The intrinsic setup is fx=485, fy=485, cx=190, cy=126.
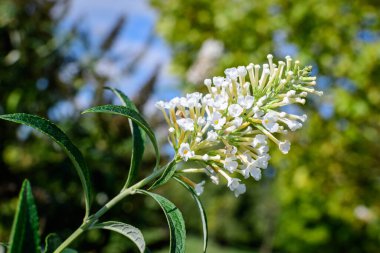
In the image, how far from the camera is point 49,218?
8.58ft

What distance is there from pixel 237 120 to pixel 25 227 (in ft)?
1.40

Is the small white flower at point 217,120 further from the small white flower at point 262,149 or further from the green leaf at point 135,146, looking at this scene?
the green leaf at point 135,146

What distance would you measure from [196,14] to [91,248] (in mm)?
3522

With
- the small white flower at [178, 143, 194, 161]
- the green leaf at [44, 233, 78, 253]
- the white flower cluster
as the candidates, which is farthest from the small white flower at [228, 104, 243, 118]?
the green leaf at [44, 233, 78, 253]

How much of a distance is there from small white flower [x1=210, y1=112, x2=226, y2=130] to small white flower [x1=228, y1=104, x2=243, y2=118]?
2cm

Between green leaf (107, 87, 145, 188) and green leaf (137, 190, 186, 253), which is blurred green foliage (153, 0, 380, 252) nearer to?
green leaf (107, 87, 145, 188)

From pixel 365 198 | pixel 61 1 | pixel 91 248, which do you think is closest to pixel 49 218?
pixel 91 248

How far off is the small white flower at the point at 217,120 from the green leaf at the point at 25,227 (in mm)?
369

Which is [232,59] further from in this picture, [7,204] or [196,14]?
[7,204]

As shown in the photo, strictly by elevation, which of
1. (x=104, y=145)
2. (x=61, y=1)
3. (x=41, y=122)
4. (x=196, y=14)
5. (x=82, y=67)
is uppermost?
(x=196, y=14)

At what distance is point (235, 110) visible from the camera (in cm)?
94

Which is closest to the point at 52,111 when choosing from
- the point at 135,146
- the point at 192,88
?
the point at 192,88

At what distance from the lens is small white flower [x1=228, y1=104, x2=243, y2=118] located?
0.93 m

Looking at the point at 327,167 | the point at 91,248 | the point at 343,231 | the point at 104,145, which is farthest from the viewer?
the point at 343,231
